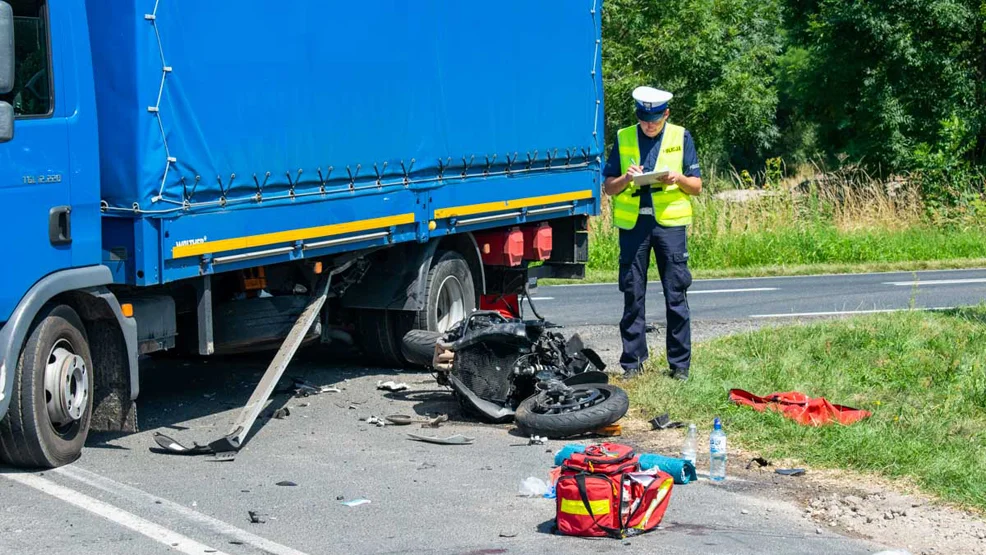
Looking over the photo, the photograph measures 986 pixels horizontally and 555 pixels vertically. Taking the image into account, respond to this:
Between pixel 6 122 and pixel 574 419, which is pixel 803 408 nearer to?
pixel 574 419

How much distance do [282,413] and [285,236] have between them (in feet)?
3.94

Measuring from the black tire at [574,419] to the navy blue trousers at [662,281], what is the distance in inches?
61.1

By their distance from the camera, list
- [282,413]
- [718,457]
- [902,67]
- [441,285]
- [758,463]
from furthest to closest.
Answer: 1. [902,67]
2. [441,285]
3. [282,413]
4. [758,463]
5. [718,457]

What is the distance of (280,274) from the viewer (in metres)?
9.23

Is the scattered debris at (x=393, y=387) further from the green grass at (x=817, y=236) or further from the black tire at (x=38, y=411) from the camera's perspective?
the green grass at (x=817, y=236)

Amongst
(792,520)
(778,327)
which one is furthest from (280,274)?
(778,327)

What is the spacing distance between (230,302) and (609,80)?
72.2 feet

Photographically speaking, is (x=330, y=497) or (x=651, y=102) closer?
(x=330, y=497)

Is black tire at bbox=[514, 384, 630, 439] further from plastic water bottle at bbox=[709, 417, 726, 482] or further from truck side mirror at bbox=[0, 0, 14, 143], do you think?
truck side mirror at bbox=[0, 0, 14, 143]

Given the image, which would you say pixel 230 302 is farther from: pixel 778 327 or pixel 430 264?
pixel 778 327

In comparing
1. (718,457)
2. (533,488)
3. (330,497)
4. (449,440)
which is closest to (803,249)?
(449,440)

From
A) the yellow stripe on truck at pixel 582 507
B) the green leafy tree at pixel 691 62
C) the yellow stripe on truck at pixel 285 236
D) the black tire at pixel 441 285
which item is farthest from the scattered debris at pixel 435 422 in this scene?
the green leafy tree at pixel 691 62

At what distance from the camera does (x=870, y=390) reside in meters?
9.23

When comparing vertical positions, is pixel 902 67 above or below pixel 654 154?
above
